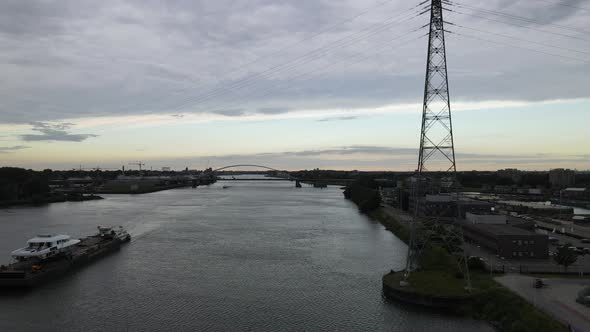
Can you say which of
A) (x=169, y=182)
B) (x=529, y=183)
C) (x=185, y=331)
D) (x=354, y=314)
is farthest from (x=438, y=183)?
(x=169, y=182)

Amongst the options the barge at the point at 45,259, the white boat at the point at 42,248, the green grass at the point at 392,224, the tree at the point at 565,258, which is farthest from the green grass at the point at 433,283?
the white boat at the point at 42,248

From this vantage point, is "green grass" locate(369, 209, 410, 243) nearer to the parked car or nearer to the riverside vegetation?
the riverside vegetation

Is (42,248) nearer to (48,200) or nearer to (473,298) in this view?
(473,298)

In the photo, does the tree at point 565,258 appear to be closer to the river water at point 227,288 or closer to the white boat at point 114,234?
the river water at point 227,288

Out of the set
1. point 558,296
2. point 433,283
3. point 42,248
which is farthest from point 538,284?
point 42,248

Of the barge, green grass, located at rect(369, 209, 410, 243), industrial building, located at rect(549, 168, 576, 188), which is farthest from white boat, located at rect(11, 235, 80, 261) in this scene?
industrial building, located at rect(549, 168, 576, 188)

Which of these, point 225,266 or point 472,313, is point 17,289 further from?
point 472,313
